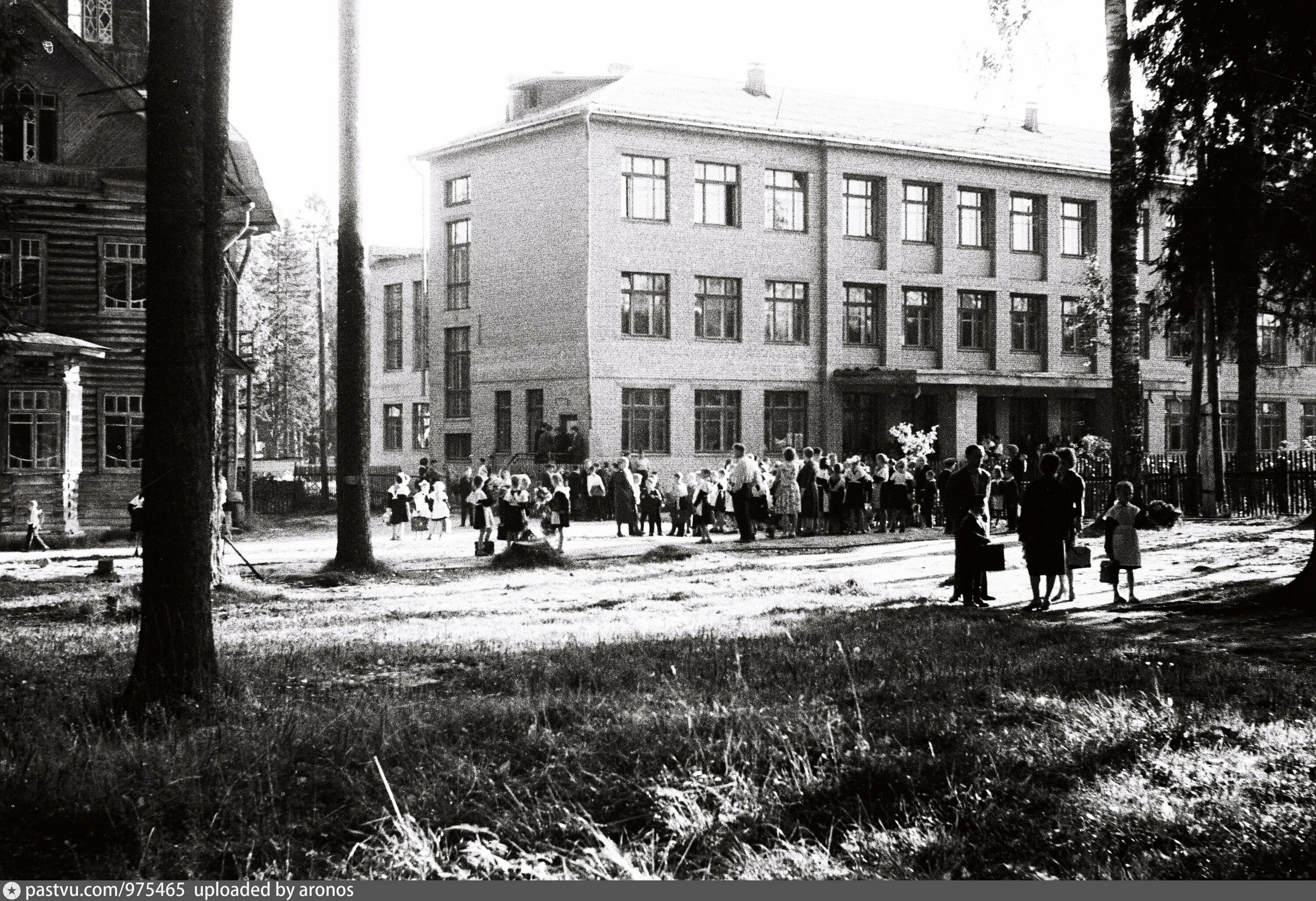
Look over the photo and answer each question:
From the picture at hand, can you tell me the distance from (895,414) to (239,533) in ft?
84.7

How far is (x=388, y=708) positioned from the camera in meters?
8.58

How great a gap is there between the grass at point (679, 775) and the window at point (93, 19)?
2876 cm

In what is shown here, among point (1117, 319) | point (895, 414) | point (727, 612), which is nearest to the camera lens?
point (727, 612)

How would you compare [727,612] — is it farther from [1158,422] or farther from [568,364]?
[1158,422]

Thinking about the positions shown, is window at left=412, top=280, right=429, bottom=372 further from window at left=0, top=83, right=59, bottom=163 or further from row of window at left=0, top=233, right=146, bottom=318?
window at left=0, top=83, right=59, bottom=163

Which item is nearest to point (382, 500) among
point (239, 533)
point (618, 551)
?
point (239, 533)

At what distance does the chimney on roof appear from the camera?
50969 millimetres

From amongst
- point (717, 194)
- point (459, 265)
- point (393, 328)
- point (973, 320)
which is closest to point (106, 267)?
point (459, 265)

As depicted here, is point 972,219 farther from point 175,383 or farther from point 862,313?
point 175,383

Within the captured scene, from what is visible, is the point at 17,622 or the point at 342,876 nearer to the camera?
the point at 342,876

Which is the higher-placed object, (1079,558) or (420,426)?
(420,426)

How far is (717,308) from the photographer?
46.8 m

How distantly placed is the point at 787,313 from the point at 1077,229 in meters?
14.0

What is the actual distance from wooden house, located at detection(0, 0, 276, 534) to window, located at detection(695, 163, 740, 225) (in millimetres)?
18318
